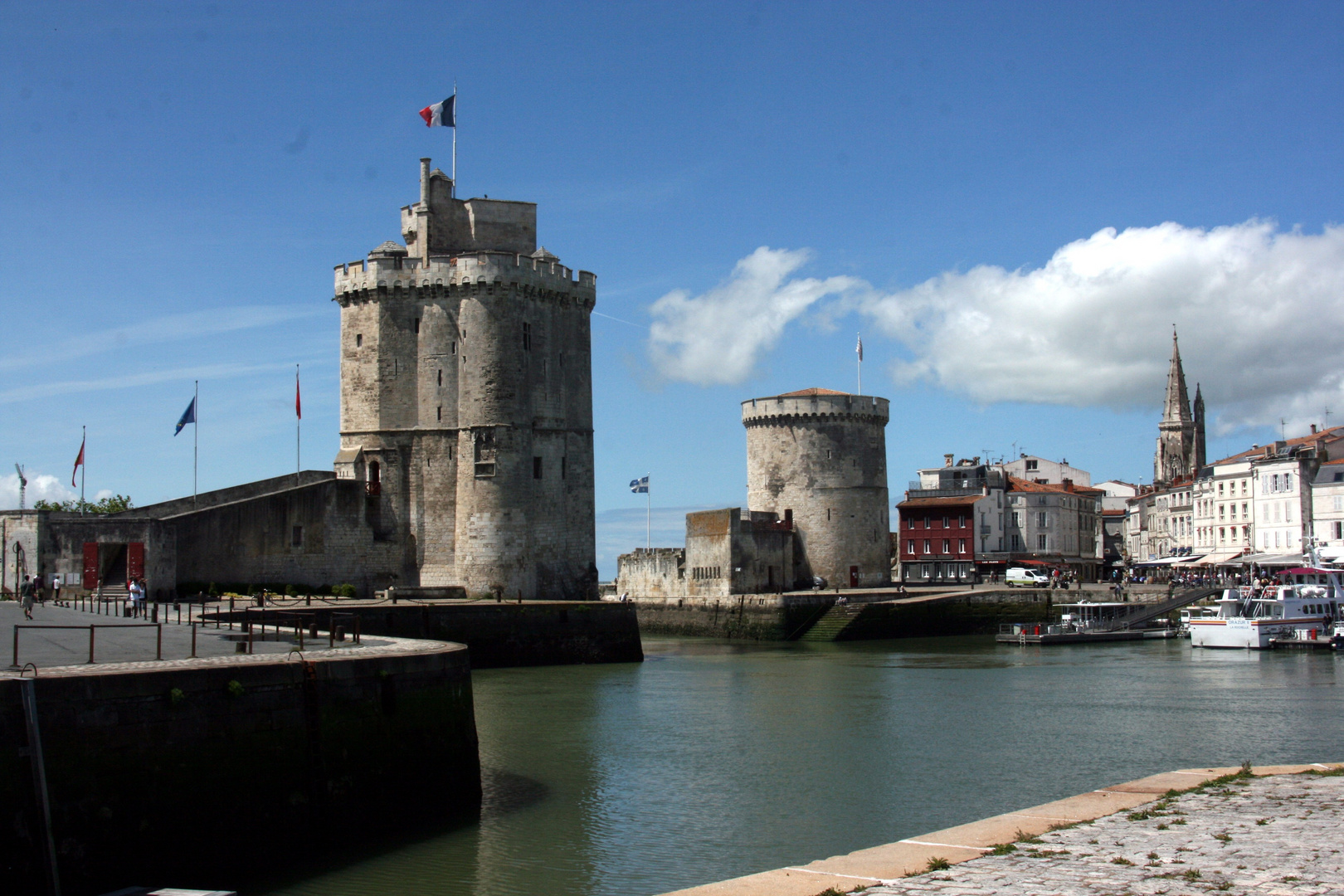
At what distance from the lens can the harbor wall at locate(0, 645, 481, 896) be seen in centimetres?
1203

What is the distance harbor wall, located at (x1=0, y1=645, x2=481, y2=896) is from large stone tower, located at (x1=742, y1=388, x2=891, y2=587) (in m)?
43.9

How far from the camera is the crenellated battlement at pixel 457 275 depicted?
140 ft

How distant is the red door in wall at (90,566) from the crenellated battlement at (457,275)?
13.3 m

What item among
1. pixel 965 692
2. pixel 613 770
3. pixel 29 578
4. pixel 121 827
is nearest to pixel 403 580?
pixel 29 578

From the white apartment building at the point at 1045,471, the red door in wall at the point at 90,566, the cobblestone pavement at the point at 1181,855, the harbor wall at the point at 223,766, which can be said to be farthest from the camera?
the white apartment building at the point at 1045,471

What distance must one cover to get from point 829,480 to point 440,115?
27.2m

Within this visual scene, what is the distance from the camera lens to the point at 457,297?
43.0 metres

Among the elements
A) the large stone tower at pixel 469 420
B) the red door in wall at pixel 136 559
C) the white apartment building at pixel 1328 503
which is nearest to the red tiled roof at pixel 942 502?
the white apartment building at pixel 1328 503

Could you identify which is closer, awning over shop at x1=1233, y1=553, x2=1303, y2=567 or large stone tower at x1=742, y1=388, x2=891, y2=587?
awning over shop at x1=1233, y1=553, x2=1303, y2=567

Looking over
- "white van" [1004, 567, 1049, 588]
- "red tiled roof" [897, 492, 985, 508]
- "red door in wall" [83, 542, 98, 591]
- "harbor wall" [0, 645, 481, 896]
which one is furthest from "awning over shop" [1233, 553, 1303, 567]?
"harbor wall" [0, 645, 481, 896]

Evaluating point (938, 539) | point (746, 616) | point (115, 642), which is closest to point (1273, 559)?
point (938, 539)

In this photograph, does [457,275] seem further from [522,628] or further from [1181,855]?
[1181,855]

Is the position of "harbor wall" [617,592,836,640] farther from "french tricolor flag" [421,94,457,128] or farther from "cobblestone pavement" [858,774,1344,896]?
"cobblestone pavement" [858,774,1344,896]

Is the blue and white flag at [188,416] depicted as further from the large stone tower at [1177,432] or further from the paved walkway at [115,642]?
the large stone tower at [1177,432]
